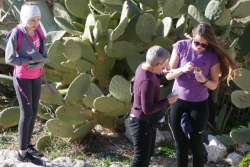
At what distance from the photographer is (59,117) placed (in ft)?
13.5

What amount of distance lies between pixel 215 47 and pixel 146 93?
2.17ft

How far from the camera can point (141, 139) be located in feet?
10.3

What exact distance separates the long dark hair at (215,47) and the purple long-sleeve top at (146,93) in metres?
0.49

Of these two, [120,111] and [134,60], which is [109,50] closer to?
[134,60]

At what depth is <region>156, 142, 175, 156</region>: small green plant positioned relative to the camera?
4258 mm

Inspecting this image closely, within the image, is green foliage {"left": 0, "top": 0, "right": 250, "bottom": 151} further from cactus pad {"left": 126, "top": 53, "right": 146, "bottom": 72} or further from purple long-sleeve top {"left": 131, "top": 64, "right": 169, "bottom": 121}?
purple long-sleeve top {"left": 131, "top": 64, "right": 169, "bottom": 121}

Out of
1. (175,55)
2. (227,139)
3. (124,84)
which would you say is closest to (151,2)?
(124,84)

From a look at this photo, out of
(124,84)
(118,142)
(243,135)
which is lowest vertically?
(118,142)

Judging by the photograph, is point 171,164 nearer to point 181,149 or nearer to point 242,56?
point 181,149

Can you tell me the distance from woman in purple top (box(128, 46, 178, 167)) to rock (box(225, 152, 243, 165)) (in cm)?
114

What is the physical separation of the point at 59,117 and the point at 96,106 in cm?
38

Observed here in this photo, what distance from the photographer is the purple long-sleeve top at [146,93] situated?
2.97 meters

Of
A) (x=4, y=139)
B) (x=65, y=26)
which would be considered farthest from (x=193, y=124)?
(x=4, y=139)

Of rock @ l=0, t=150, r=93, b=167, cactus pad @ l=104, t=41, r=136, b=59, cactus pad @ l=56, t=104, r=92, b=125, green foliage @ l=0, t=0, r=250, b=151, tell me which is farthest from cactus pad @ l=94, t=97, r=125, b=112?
rock @ l=0, t=150, r=93, b=167
